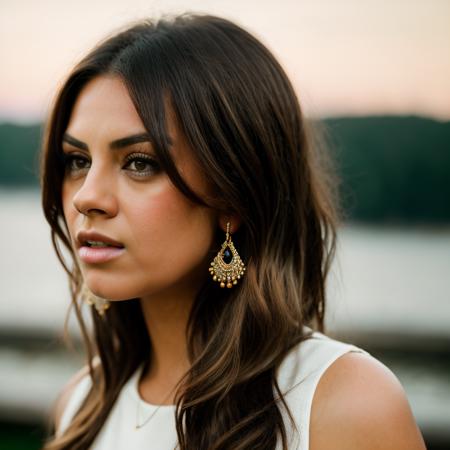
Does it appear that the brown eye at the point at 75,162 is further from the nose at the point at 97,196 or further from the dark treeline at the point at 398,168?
the dark treeline at the point at 398,168

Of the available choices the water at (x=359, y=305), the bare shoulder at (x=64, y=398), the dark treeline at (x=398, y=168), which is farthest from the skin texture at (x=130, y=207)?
the dark treeline at (x=398, y=168)

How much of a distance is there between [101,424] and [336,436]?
913mm

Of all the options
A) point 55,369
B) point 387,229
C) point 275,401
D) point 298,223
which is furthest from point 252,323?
point 55,369

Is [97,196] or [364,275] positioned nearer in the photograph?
[97,196]

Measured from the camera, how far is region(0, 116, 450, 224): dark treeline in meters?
3.54

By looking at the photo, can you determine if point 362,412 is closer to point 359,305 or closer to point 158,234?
point 158,234

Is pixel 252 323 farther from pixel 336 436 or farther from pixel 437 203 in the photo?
pixel 437 203

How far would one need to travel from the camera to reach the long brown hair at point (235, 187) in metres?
1.69

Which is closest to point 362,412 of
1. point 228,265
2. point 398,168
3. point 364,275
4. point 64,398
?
point 228,265

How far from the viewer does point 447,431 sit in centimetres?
404

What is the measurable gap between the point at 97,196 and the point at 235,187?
0.38 m

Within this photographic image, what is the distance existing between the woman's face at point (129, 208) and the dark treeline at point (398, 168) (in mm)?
1948

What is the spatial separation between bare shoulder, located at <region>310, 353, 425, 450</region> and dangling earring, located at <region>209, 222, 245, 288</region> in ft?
1.28

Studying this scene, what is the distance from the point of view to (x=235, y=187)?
1.76 meters
